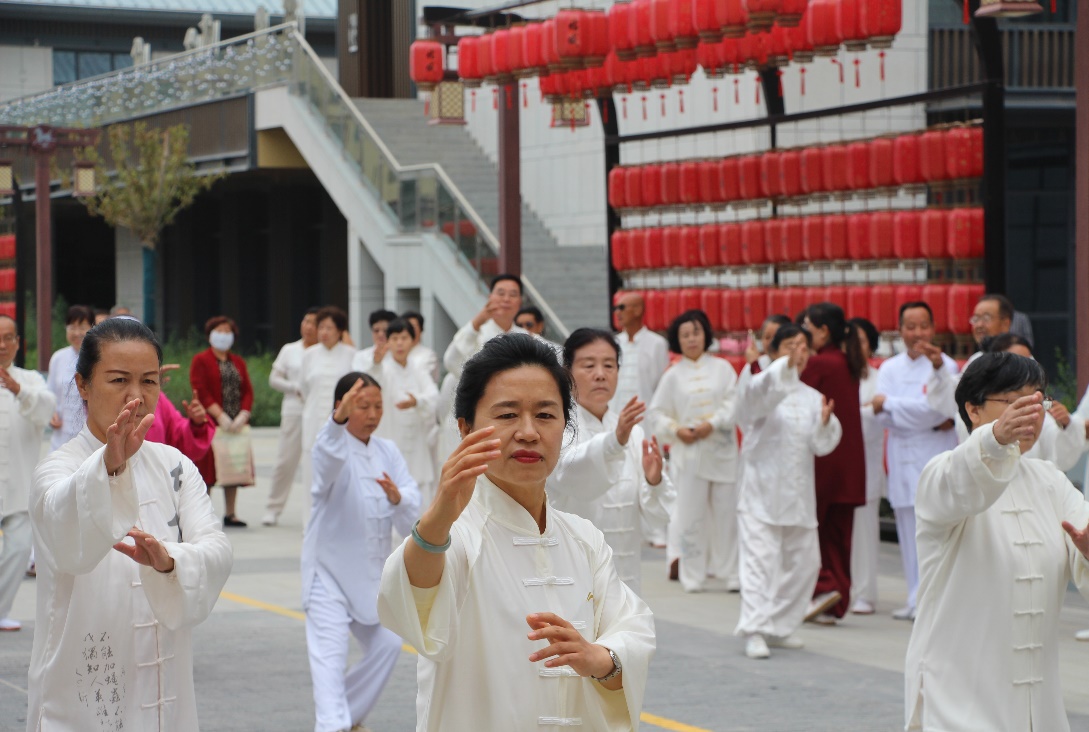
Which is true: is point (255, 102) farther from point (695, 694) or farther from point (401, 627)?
point (401, 627)

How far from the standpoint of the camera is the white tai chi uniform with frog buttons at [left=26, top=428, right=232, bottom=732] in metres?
4.25

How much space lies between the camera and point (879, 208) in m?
12.9

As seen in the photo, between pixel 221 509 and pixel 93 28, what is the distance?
29.6 metres

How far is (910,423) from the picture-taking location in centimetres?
1021

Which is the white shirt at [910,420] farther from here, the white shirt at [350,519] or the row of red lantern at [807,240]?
the white shirt at [350,519]

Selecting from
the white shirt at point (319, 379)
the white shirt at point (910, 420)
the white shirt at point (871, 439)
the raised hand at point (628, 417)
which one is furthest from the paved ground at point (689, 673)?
the white shirt at point (319, 379)

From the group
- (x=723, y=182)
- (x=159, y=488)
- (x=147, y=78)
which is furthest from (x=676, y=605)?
(x=147, y=78)

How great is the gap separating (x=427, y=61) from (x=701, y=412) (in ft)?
19.7

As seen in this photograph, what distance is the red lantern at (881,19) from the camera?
38.0ft

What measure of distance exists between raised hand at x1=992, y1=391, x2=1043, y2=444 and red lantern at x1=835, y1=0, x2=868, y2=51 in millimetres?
7435

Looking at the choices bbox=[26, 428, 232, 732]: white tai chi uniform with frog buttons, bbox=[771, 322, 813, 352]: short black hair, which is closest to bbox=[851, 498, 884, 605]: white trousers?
bbox=[771, 322, 813, 352]: short black hair

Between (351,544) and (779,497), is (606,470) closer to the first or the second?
(351,544)

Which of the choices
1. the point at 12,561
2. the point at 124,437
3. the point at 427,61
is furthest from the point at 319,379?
the point at 124,437

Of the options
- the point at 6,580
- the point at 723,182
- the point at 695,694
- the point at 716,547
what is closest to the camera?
the point at 695,694
